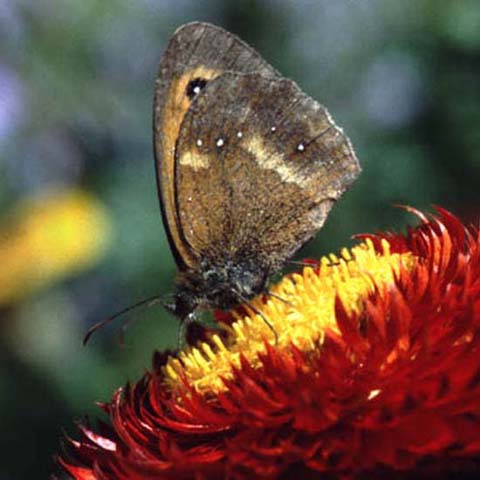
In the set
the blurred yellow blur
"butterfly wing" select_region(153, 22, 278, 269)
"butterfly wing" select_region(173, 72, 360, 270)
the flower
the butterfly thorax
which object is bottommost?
the flower

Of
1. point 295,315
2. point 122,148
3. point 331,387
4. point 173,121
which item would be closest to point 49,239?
point 122,148

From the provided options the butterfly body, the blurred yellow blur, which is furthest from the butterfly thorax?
the blurred yellow blur

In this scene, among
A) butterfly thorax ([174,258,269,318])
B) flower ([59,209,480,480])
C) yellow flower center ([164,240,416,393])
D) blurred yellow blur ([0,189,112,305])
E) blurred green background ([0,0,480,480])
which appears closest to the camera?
flower ([59,209,480,480])

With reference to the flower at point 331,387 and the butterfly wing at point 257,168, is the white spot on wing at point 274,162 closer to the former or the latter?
the butterfly wing at point 257,168

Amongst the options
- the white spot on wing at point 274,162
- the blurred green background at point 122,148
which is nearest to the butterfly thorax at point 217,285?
the white spot on wing at point 274,162

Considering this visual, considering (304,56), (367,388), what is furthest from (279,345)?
(304,56)

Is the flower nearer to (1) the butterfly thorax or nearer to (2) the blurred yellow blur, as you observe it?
(1) the butterfly thorax

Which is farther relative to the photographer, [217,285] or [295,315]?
[217,285]

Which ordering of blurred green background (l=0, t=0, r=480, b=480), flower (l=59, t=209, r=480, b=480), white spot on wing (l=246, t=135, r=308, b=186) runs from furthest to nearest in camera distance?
blurred green background (l=0, t=0, r=480, b=480) < white spot on wing (l=246, t=135, r=308, b=186) < flower (l=59, t=209, r=480, b=480)

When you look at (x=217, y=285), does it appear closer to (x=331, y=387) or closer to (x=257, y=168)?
(x=257, y=168)
